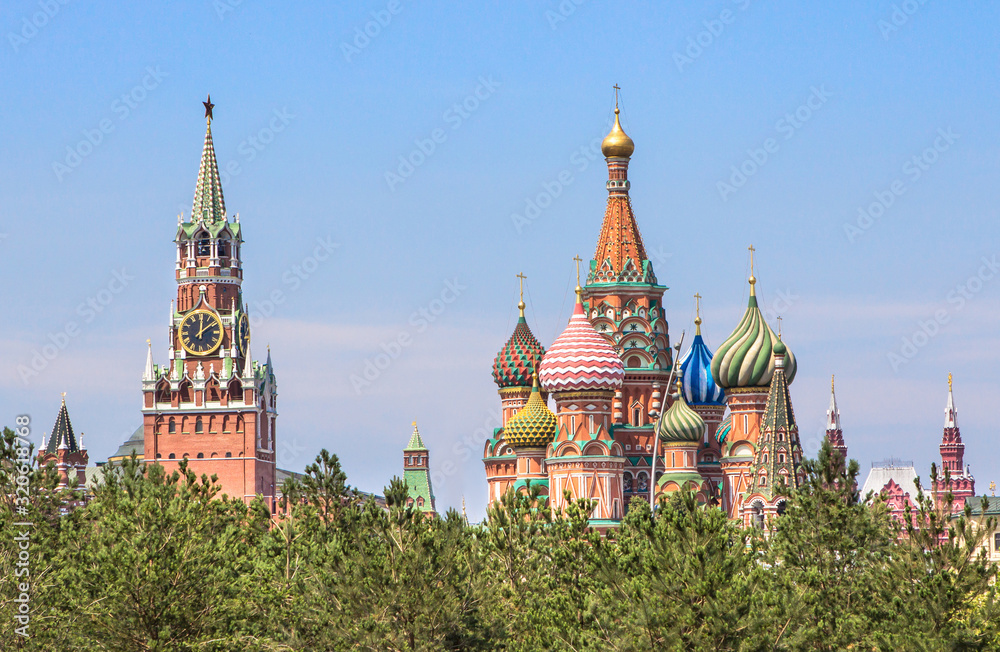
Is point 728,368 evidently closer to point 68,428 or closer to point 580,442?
point 580,442

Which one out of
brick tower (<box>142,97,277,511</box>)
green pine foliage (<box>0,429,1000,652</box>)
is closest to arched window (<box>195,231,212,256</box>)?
brick tower (<box>142,97,277,511</box>)

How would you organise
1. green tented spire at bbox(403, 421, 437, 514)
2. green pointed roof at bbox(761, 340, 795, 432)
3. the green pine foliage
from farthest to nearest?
green tented spire at bbox(403, 421, 437, 514) → green pointed roof at bbox(761, 340, 795, 432) → the green pine foliage

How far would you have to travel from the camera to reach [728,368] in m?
83.9

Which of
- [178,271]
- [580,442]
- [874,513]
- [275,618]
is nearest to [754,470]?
[580,442]

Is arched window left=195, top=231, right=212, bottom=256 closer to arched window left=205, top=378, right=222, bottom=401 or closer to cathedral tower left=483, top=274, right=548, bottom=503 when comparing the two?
arched window left=205, top=378, right=222, bottom=401

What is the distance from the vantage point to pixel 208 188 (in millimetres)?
128500

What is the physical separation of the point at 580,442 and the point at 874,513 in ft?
127

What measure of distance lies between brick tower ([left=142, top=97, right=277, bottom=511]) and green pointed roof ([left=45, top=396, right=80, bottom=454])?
7163 mm

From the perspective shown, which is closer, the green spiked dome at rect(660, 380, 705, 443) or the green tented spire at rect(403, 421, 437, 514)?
the green spiked dome at rect(660, 380, 705, 443)

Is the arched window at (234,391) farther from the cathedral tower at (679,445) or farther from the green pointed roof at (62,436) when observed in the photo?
the cathedral tower at (679,445)

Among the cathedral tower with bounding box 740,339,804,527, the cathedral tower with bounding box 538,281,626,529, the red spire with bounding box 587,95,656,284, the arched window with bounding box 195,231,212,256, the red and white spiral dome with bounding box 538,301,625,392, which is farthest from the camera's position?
the arched window with bounding box 195,231,212,256

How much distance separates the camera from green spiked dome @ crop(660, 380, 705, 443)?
8219 centimetres

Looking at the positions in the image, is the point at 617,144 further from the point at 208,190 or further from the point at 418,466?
the point at 418,466

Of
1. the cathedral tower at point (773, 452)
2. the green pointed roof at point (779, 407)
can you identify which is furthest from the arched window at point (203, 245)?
the cathedral tower at point (773, 452)
